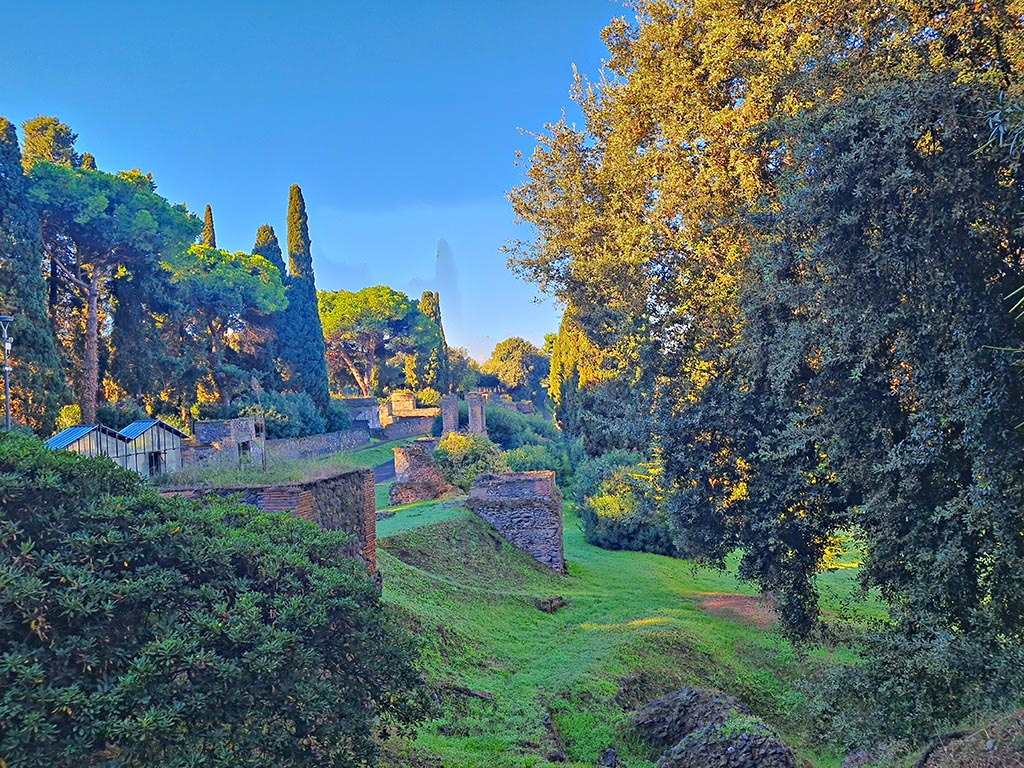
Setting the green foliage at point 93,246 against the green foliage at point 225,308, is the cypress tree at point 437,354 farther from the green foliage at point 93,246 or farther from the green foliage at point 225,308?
the green foliage at point 93,246

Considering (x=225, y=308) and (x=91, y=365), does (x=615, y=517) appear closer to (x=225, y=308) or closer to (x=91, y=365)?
(x=91, y=365)

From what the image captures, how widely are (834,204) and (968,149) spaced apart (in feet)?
3.59

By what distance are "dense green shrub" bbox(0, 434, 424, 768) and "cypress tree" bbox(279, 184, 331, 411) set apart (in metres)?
34.4

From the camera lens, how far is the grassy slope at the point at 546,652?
23.9 feet

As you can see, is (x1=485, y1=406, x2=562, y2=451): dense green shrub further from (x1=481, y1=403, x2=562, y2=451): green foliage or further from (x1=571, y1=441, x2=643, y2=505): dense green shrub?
(x1=571, y1=441, x2=643, y2=505): dense green shrub

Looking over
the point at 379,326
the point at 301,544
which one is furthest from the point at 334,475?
the point at 379,326

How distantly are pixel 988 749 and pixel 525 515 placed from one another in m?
13.3

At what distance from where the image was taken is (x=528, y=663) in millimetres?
9836

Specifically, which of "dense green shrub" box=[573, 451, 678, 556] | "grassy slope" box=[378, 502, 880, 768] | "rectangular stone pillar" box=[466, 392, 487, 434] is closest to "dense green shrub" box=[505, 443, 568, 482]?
"dense green shrub" box=[573, 451, 678, 556]

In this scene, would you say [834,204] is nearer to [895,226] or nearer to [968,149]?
[895,226]

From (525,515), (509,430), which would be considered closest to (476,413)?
(509,430)

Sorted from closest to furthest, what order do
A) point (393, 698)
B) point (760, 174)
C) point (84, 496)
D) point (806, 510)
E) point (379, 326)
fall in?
1. point (84, 496)
2. point (393, 698)
3. point (806, 510)
4. point (760, 174)
5. point (379, 326)

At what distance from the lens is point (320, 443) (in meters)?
34.4

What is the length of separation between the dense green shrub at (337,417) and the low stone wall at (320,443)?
23.0 inches
